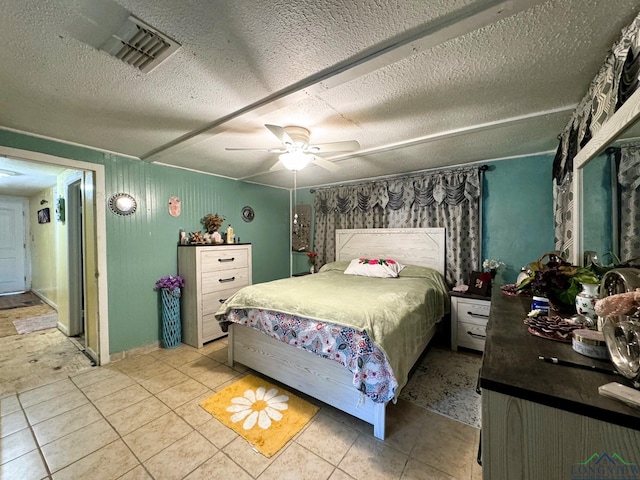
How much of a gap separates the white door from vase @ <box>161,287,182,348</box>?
5.82 meters

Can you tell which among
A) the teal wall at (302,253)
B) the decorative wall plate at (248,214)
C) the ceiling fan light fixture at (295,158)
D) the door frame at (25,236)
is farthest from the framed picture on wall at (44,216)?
the ceiling fan light fixture at (295,158)

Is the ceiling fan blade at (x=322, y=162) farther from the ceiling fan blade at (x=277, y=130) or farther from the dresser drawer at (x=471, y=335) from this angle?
the dresser drawer at (x=471, y=335)

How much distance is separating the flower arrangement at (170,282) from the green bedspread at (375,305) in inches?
39.1

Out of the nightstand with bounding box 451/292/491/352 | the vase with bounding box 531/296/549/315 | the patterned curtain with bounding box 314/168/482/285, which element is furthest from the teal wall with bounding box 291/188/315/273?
the vase with bounding box 531/296/549/315

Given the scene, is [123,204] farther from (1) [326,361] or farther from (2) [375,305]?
(2) [375,305]

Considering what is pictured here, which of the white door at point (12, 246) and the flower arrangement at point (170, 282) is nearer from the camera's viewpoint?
the flower arrangement at point (170, 282)

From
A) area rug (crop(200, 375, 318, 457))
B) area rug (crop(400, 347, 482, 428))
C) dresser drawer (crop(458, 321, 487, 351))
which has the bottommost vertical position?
area rug (crop(400, 347, 482, 428))

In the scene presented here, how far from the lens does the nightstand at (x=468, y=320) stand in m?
2.74

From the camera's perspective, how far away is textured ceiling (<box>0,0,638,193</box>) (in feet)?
3.34

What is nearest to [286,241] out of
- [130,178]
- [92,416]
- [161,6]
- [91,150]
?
[130,178]

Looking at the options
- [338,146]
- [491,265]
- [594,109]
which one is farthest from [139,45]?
[491,265]

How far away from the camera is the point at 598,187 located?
1369mm

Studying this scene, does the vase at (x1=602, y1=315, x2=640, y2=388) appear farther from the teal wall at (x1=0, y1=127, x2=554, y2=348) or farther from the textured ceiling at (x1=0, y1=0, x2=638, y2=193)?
the teal wall at (x1=0, y1=127, x2=554, y2=348)

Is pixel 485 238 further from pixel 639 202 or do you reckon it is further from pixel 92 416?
pixel 92 416
